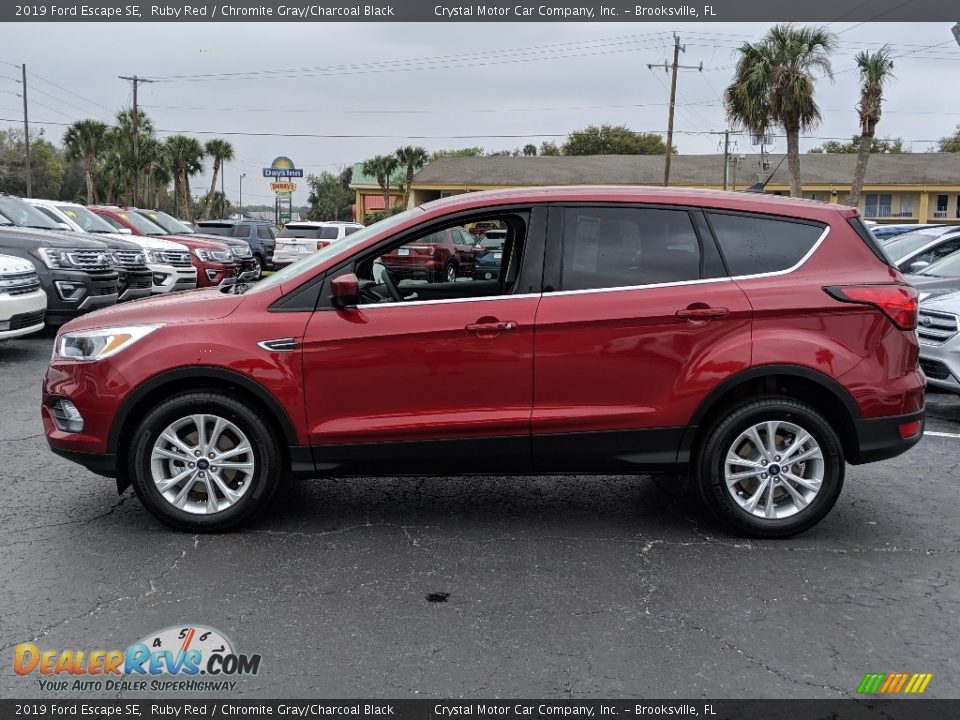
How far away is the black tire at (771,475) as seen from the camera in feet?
16.0

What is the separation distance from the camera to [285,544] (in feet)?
15.9

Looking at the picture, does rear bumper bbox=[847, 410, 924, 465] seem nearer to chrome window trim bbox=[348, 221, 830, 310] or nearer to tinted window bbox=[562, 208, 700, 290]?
chrome window trim bbox=[348, 221, 830, 310]

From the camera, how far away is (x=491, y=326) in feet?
15.7

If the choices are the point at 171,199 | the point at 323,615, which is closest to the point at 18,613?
the point at 323,615

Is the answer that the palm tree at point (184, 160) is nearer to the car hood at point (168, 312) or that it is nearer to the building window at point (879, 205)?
the building window at point (879, 205)

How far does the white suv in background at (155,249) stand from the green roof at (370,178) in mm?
45367

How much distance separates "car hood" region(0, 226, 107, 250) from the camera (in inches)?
475

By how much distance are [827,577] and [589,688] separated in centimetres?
171

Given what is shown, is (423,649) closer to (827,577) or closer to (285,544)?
(285,544)

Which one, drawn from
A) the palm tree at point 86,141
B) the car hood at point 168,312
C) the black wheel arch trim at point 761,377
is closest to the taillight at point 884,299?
the black wheel arch trim at point 761,377

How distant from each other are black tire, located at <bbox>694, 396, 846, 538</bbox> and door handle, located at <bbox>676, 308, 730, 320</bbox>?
50cm

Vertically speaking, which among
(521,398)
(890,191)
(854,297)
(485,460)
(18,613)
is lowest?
(18,613)

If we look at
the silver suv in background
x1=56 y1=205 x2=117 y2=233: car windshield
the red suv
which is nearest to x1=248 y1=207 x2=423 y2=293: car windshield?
the red suv

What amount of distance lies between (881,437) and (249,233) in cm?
2556
